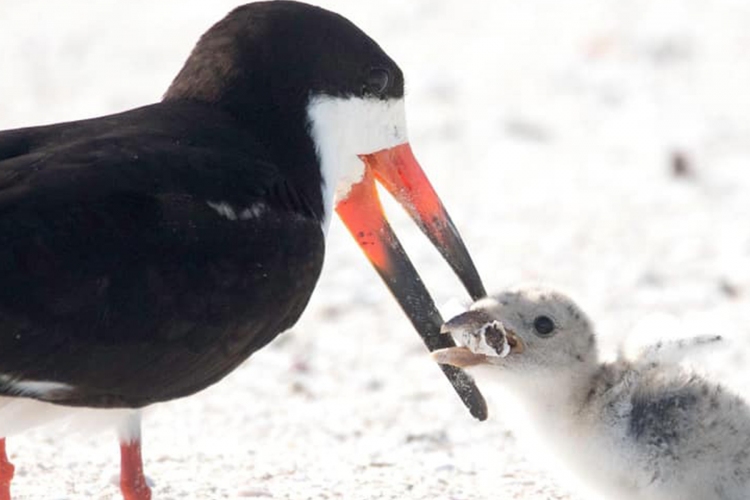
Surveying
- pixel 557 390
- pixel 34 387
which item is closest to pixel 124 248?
pixel 34 387

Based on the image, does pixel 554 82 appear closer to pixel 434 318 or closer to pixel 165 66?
pixel 165 66

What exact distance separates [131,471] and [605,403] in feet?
4.95

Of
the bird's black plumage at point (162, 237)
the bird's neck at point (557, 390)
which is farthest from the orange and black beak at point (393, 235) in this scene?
the bird's neck at point (557, 390)

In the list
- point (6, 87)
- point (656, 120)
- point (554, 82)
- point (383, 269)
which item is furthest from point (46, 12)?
point (383, 269)

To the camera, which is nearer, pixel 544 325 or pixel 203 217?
pixel 203 217

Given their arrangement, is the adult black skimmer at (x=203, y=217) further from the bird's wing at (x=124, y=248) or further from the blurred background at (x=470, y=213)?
the blurred background at (x=470, y=213)

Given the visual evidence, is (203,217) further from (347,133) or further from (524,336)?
(524,336)

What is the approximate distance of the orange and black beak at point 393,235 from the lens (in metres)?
6.69

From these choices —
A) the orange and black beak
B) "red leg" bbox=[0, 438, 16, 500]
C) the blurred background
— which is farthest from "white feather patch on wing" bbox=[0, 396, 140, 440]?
the orange and black beak

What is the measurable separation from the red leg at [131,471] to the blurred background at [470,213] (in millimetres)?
573

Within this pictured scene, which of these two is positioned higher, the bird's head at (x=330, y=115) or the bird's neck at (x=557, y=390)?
the bird's head at (x=330, y=115)

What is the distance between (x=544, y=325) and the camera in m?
6.18

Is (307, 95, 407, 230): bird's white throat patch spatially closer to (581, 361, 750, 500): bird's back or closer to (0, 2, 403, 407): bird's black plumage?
(0, 2, 403, 407): bird's black plumage

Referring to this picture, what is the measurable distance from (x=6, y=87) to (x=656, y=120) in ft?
17.3
